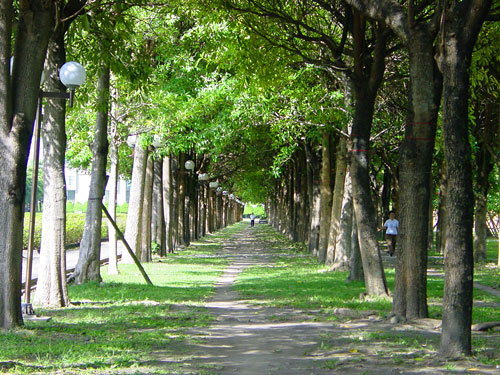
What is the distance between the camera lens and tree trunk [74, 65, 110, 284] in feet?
50.5

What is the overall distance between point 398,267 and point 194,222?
113 ft

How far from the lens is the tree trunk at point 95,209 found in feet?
50.5

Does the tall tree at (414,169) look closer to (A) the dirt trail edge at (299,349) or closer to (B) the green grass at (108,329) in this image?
(A) the dirt trail edge at (299,349)

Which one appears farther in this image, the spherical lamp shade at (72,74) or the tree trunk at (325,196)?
the tree trunk at (325,196)

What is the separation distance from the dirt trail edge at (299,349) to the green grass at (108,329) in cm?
46

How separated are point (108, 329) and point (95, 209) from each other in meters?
6.05

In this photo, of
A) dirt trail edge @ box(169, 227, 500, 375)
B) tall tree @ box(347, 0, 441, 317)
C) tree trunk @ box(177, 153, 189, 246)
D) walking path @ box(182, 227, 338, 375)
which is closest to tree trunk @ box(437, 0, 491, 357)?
dirt trail edge @ box(169, 227, 500, 375)

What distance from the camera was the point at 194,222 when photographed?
44250 millimetres

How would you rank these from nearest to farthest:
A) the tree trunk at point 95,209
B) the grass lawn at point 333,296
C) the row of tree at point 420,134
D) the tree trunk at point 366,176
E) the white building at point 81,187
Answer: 1. the row of tree at point 420,134
2. the grass lawn at point 333,296
3. the tree trunk at point 366,176
4. the tree trunk at point 95,209
5. the white building at point 81,187

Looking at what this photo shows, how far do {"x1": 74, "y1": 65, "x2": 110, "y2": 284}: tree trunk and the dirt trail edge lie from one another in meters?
4.67

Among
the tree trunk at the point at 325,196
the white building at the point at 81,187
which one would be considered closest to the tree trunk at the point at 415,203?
the tree trunk at the point at 325,196

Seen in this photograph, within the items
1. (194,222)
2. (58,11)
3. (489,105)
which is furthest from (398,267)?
(194,222)

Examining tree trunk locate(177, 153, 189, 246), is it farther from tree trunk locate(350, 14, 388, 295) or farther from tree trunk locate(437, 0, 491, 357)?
tree trunk locate(437, 0, 491, 357)

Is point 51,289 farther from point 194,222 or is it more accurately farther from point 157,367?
point 194,222
